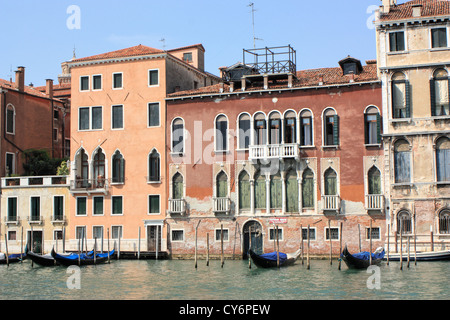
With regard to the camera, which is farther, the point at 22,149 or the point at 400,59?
the point at 22,149

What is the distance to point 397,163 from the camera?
77.4 feet

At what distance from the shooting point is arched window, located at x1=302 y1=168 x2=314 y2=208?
24641 millimetres

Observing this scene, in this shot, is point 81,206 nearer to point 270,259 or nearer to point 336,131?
point 270,259

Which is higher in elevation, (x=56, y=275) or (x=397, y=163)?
(x=397, y=163)

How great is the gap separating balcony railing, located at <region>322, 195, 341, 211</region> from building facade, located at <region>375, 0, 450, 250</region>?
1707 mm

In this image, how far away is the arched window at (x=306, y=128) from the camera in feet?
81.7

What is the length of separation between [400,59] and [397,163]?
3578 millimetres

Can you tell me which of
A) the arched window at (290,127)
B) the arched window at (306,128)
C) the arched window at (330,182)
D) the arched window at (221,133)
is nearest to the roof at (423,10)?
the arched window at (306,128)

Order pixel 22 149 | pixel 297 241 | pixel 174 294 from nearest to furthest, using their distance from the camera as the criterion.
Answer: pixel 174 294 → pixel 297 241 → pixel 22 149

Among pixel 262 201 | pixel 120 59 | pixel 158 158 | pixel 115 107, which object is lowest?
pixel 262 201

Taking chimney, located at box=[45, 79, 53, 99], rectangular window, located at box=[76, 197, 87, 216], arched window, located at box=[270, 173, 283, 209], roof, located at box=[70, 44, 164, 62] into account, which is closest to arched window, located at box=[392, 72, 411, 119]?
arched window, located at box=[270, 173, 283, 209]

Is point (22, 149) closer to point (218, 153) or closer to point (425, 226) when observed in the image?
point (218, 153)

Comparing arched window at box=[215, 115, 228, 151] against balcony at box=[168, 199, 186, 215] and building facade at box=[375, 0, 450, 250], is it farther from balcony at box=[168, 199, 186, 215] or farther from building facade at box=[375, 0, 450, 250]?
building facade at box=[375, 0, 450, 250]

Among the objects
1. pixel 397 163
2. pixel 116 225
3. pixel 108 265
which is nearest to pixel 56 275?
pixel 108 265
